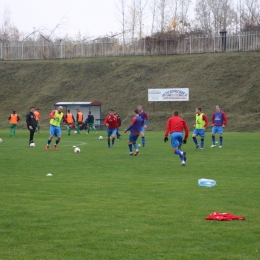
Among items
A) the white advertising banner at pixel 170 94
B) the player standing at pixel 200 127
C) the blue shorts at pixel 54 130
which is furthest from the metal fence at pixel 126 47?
the blue shorts at pixel 54 130

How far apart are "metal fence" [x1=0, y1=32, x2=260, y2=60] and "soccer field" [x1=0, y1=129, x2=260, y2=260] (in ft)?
158

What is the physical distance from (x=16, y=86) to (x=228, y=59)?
80.8 ft

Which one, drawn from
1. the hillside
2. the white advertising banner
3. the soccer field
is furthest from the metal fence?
the soccer field

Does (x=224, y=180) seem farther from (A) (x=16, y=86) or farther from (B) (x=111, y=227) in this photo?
(A) (x=16, y=86)

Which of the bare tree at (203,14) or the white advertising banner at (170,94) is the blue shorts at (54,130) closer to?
the white advertising banner at (170,94)

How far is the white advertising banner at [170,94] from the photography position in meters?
53.5

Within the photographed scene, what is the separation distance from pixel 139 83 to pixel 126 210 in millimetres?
52837

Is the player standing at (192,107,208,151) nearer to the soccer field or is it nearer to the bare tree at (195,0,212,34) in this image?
the soccer field

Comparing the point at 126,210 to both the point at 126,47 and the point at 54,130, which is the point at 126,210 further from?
the point at 126,47

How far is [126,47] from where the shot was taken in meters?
72.5

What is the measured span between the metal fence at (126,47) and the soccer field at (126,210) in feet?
158

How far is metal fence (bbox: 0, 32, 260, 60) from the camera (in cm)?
6584

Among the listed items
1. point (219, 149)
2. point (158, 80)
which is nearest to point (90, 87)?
point (158, 80)

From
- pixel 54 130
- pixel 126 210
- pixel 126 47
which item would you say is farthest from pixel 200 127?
pixel 126 47
